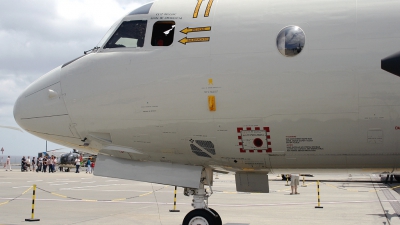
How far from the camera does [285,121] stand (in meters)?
7.59

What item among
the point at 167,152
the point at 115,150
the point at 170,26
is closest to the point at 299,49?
the point at 170,26

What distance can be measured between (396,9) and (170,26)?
3.81 m

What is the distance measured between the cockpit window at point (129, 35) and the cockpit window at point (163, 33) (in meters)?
0.21

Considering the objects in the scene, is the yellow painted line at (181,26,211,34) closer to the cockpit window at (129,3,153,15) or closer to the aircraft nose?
the cockpit window at (129,3,153,15)

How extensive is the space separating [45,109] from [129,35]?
2083 millimetres

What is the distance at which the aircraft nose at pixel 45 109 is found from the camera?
8695 millimetres

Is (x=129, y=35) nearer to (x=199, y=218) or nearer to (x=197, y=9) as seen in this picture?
(x=197, y=9)

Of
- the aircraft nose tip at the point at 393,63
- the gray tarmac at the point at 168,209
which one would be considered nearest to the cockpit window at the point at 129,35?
the aircraft nose tip at the point at 393,63

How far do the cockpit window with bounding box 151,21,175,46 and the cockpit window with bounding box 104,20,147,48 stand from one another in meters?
0.21

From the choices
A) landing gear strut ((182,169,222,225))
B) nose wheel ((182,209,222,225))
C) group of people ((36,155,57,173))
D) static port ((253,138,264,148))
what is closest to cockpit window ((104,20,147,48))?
static port ((253,138,264,148))

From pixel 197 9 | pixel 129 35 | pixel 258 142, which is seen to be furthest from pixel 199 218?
pixel 197 9

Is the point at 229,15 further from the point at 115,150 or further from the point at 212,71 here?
the point at 115,150

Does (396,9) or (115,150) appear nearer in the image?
(396,9)

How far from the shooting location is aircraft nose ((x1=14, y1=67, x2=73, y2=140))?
28.5 ft
